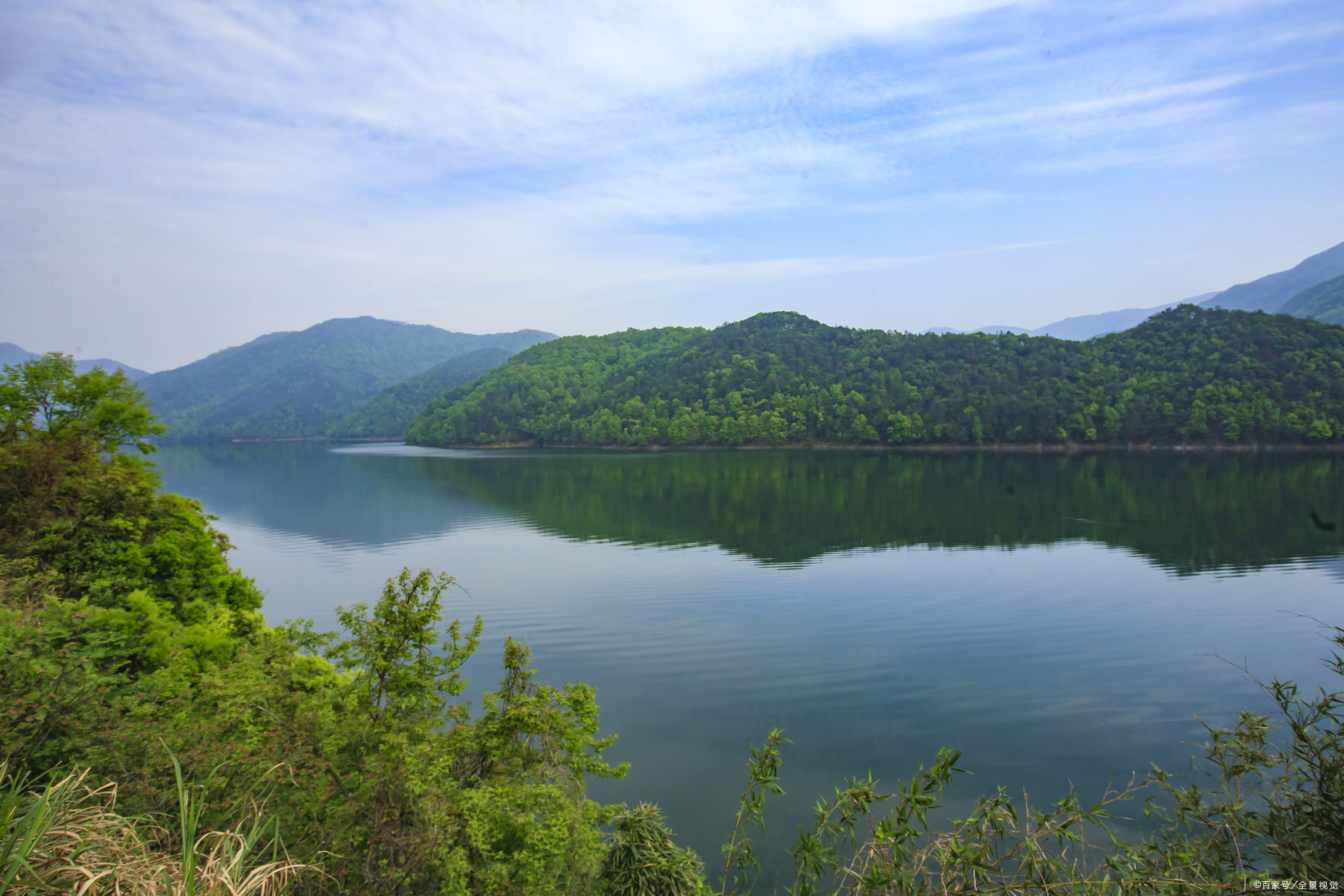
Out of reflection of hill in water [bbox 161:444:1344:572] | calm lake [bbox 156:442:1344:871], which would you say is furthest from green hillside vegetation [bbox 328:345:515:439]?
calm lake [bbox 156:442:1344:871]

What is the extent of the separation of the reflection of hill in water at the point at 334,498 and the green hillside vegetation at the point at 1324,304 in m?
174

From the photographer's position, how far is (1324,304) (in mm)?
166750

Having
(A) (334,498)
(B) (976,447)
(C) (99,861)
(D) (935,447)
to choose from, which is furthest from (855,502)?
(B) (976,447)

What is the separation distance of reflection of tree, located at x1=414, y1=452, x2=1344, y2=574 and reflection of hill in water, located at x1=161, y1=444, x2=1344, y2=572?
161 millimetres

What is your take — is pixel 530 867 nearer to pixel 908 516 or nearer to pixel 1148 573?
pixel 1148 573

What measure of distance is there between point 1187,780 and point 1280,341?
92964 millimetres

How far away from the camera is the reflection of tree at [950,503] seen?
27641 millimetres

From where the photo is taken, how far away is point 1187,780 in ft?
32.4

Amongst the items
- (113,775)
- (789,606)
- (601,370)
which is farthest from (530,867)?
(601,370)

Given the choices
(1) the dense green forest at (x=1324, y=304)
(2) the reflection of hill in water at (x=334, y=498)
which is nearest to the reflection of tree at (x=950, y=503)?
(2) the reflection of hill in water at (x=334, y=498)

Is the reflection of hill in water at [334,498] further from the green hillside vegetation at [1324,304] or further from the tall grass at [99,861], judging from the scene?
the green hillside vegetation at [1324,304]

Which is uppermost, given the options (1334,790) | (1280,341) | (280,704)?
(1280,341)

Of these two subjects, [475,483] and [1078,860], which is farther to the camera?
[475,483]

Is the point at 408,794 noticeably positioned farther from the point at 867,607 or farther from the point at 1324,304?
the point at 1324,304
